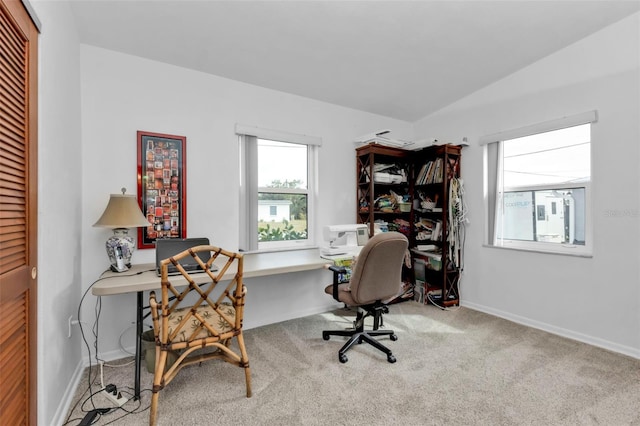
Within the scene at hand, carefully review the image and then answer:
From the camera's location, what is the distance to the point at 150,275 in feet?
6.49

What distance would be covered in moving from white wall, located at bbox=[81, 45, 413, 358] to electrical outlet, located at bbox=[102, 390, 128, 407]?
567 millimetres

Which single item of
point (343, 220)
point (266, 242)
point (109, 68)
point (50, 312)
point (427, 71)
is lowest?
point (50, 312)

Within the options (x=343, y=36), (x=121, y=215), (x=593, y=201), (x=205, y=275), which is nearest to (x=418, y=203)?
(x=593, y=201)

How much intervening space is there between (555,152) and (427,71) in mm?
1422

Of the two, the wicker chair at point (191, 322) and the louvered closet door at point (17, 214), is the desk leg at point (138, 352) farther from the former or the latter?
the louvered closet door at point (17, 214)

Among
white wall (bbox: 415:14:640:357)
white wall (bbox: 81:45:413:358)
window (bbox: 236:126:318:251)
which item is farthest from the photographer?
window (bbox: 236:126:318:251)

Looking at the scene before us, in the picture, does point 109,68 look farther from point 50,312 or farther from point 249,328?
point 249,328

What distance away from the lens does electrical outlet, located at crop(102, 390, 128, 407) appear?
1.75m

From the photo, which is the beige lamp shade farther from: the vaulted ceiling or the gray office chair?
the gray office chair

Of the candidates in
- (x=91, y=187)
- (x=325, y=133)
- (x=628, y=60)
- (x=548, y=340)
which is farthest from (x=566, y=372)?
(x=91, y=187)

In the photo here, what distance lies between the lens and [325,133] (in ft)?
11.1

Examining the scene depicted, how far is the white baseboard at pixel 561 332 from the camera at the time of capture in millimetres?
2363

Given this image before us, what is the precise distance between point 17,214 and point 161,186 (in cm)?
126

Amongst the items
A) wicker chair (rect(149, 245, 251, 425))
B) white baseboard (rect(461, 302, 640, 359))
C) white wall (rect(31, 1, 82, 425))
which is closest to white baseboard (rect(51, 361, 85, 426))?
white wall (rect(31, 1, 82, 425))
